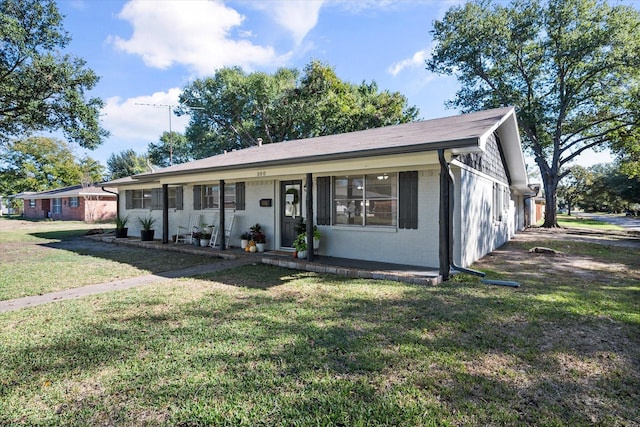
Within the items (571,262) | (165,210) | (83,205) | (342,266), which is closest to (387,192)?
(342,266)

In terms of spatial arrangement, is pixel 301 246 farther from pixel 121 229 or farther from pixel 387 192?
pixel 121 229

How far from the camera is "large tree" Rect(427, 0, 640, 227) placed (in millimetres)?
19172

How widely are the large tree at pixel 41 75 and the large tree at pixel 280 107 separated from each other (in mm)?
15718

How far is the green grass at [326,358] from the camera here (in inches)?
94.0

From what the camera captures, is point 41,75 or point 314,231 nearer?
point 314,231

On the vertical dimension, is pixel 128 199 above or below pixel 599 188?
below

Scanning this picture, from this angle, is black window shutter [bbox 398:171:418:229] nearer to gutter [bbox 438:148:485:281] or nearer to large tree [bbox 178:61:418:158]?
gutter [bbox 438:148:485:281]

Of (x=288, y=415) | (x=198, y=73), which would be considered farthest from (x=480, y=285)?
(x=198, y=73)

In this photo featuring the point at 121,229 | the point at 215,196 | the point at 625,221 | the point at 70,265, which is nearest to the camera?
the point at 70,265

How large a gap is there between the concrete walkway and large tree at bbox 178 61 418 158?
20646 millimetres

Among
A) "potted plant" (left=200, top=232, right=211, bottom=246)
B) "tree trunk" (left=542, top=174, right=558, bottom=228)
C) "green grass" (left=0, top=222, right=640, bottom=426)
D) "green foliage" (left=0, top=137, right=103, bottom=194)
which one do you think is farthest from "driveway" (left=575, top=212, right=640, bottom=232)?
"green foliage" (left=0, top=137, right=103, bottom=194)

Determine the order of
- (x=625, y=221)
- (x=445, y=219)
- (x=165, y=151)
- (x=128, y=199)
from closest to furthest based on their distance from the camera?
(x=445, y=219)
(x=128, y=199)
(x=625, y=221)
(x=165, y=151)

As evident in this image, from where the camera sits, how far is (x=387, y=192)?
7.61 meters

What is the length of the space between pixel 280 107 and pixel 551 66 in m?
19.2
